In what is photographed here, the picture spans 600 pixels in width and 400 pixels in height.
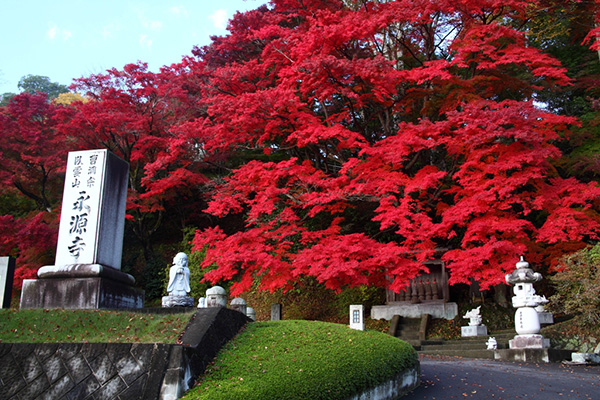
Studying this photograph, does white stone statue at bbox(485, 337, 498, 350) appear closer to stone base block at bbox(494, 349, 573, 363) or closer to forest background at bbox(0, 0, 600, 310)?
stone base block at bbox(494, 349, 573, 363)

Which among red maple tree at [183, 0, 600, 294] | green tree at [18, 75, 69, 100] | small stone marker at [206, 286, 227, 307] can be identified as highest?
green tree at [18, 75, 69, 100]

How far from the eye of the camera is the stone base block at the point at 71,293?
7.93 meters

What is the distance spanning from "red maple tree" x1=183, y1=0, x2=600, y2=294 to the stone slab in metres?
2.25

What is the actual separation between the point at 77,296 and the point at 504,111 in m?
9.88

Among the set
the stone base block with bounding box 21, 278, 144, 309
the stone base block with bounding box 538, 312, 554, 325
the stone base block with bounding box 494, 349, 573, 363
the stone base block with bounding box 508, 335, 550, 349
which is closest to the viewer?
the stone base block with bounding box 21, 278, 144, 309

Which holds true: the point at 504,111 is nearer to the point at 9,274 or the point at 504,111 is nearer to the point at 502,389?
the point at 502,389

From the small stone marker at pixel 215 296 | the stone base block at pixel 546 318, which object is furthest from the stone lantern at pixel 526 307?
the small stone marker at pixel 215 296

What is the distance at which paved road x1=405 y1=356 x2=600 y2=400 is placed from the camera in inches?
288

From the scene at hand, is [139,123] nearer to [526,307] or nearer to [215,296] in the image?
[215,296]

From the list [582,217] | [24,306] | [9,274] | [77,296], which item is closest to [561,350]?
[582,217]

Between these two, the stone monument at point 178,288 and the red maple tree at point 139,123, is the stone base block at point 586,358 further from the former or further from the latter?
the red maple tree at point 139,123

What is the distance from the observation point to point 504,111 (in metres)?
11.6

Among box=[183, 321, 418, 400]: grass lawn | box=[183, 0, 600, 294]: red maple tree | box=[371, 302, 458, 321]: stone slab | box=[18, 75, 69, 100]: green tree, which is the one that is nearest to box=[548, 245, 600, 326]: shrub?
box=[183, 0, 600, 294]: red maple tree

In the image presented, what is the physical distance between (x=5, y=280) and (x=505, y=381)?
361 inches
